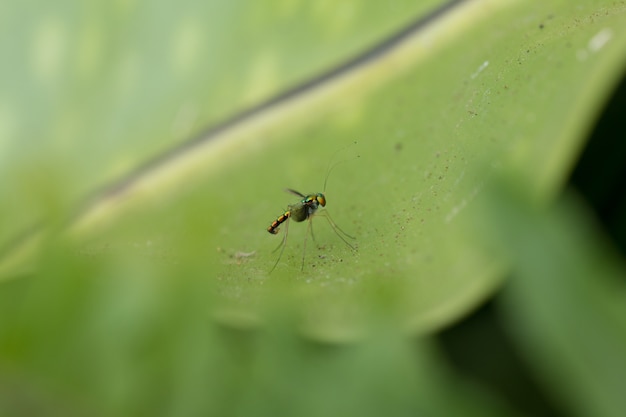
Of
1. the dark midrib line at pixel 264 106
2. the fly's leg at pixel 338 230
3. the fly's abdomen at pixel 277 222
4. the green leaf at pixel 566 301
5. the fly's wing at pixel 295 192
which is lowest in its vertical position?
the green leaf at pixel 566 301

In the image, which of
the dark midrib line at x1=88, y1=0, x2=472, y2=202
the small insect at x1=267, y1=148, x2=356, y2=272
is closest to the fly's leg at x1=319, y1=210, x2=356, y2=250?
the small insect at x1=267, y1=148, x2=356, y2=272

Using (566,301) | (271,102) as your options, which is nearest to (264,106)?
(271,102)

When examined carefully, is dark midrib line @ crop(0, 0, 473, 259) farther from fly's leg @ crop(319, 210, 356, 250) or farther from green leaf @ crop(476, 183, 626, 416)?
green leaf @ crop(476, 183, 626, 416)

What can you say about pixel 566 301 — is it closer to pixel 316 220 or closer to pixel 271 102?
pixel 316 220

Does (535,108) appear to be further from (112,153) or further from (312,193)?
(112,153)

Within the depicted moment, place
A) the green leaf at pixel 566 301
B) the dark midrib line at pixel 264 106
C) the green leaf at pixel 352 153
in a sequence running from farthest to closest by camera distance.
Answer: the dark midrib line at pixel 264 106 < the green leaf at pixel 352 153 < the green leaf at pixel 566 301

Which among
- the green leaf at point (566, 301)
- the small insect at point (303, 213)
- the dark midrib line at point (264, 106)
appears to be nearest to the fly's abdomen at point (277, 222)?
the small insect at point (303, 213)

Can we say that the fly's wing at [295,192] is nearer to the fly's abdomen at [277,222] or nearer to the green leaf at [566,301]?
the fly's abdomen at [277,222]

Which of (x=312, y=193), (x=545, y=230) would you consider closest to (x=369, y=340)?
(x=545, y=230)
